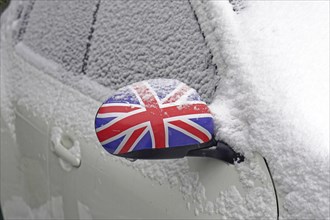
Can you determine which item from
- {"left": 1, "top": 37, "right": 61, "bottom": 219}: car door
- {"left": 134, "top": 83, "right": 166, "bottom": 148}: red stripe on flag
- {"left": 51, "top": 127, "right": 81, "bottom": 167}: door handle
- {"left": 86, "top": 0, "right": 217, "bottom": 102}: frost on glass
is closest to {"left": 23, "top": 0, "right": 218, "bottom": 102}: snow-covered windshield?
{"left": 86, "top": 0, "right": 217, "bottom": 102}: frost on glass

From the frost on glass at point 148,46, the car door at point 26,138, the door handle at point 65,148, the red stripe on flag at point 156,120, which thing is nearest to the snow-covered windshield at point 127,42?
the frost on glass at point 148,46

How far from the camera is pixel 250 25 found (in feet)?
5.78

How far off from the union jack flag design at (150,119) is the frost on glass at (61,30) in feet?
2.94

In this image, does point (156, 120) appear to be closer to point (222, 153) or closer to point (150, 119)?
point (150, 119)

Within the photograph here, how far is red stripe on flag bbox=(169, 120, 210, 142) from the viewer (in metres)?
1.44

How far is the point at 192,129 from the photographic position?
4.79ft

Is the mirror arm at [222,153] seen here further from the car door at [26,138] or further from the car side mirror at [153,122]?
the car door at [26,138]

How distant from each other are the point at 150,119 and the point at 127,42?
758 mm

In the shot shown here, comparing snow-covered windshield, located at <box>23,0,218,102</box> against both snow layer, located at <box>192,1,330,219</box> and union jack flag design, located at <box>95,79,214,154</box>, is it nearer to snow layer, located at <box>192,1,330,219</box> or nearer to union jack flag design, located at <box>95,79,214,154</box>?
snow layer, located at <box>192,1,330,219</box>

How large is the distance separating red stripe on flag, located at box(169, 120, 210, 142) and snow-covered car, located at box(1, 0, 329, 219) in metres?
0.12

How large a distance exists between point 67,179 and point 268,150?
0.92 meters

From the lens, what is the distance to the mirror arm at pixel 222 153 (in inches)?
61.8

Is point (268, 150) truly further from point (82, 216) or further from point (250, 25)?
point (82, 216)

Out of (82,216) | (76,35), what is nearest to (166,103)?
(82,216)
